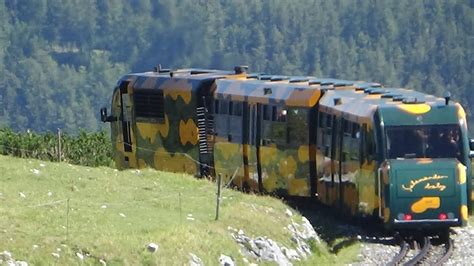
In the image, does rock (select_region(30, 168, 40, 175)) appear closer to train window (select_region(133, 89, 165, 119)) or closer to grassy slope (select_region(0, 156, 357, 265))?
grassy slope (select_region(0, 156, 357, 265))

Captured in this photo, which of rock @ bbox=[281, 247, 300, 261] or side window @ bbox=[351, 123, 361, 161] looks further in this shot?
side window @ bbox=[351, 123, 361, 161]

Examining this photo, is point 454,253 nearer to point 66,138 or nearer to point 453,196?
point 453,196

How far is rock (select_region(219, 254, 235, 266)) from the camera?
26616 millimetres

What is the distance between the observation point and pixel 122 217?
93.1ft

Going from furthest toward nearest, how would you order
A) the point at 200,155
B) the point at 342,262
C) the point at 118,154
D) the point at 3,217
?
the point at 118,154
the point at 200,155
the point at 342,262
the point at 3,217

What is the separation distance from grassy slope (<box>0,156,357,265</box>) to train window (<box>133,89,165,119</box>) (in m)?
7.83

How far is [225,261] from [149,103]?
20208 mm

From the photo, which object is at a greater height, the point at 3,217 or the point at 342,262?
the point at 3,217

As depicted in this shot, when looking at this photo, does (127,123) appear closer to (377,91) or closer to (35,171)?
(377,91)

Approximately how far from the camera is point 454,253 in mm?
31906

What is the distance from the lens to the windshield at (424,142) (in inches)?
1294

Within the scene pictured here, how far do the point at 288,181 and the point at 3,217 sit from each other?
45.9ft

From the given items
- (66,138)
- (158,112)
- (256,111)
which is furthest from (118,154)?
(66,138)

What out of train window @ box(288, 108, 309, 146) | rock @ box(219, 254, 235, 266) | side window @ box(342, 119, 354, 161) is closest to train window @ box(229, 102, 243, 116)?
train window @ box(288, 108, 309, 146)
